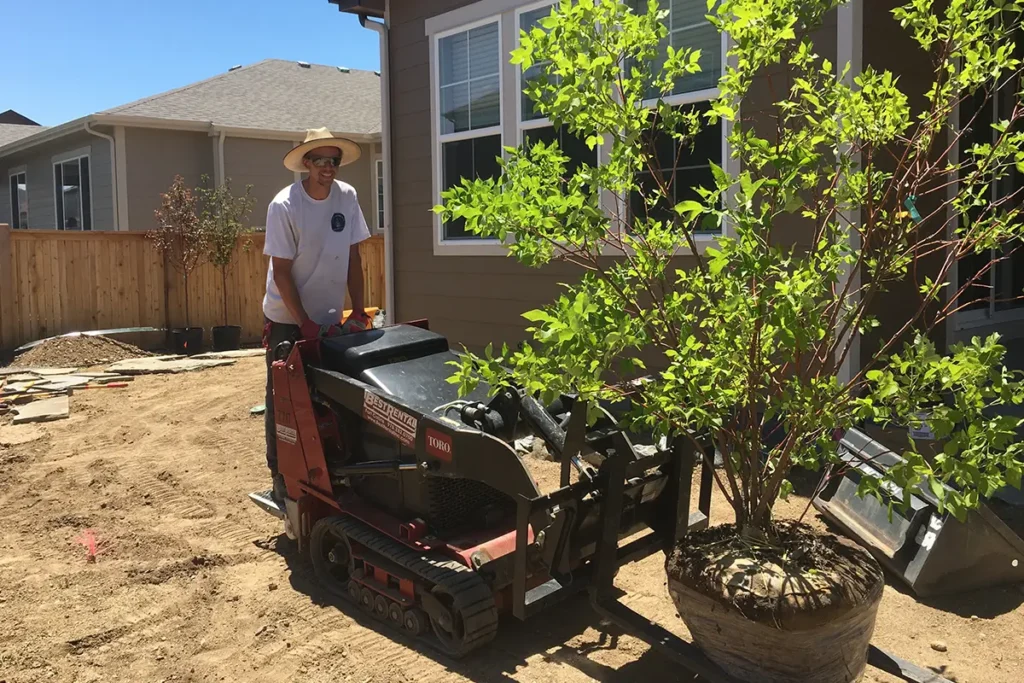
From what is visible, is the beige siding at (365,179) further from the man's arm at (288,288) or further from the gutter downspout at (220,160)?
the man's arm at (288,288)

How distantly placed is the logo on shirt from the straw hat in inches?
12.5

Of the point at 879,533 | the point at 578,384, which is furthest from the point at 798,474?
the point at 578,384

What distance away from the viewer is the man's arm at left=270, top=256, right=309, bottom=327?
435 centimetres

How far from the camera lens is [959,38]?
2.59m

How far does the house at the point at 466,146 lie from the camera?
6473 millimetres

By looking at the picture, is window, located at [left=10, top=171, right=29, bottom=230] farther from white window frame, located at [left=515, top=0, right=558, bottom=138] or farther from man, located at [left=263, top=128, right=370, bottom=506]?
man, located at [left=263, top=128, right=370, bottom=506]

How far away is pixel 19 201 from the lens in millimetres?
20781

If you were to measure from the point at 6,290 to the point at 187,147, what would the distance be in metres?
4.94

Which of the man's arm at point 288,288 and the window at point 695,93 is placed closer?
the man's arm at point 288,288

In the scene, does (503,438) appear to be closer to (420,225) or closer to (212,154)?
(420,225)

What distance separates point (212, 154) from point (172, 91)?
216cm

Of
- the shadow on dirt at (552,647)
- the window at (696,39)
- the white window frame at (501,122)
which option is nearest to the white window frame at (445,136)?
the white window frame at (501,122)

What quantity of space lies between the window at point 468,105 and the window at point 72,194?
11.0m

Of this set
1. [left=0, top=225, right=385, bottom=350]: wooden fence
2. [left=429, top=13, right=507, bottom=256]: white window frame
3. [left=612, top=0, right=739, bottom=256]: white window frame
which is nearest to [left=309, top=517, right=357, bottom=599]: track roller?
[left=612, top=0, right=739, bottom=256]: white window frame
